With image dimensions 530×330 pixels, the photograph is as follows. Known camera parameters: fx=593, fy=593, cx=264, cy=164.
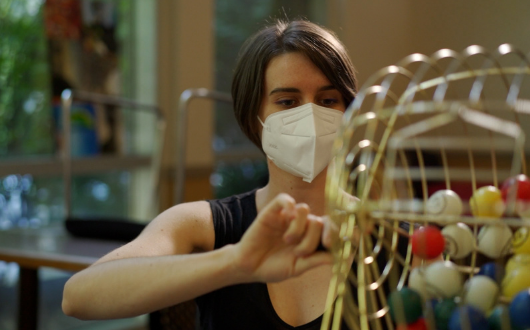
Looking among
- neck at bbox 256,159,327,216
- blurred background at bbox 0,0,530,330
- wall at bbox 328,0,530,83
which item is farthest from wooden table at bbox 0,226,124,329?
wall at bbox 328,0,530,83

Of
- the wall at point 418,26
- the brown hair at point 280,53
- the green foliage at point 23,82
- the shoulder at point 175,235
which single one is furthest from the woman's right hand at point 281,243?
the wall at point 418,26

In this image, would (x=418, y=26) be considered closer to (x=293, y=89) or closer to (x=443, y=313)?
(x=293, y=89)

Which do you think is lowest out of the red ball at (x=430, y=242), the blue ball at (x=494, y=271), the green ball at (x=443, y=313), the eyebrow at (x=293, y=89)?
the green ball at (x=443, y=313)

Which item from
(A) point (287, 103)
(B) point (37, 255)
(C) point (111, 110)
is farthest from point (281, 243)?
(C) point (111, 110)

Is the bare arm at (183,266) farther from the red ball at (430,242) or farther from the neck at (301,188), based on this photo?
the neck at (301,188)

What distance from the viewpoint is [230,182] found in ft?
13.2

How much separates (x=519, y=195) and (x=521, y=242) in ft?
0.20

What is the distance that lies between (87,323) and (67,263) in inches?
59.5

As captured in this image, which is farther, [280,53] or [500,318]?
[280,53]

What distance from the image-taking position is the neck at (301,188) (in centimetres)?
125

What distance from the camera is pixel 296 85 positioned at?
120 centimetres

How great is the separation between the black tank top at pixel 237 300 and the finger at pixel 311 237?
1.43ft

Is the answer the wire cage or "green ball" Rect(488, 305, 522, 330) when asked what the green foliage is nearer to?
the wire cage

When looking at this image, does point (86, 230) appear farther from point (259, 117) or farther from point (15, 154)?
point (259, 117)
